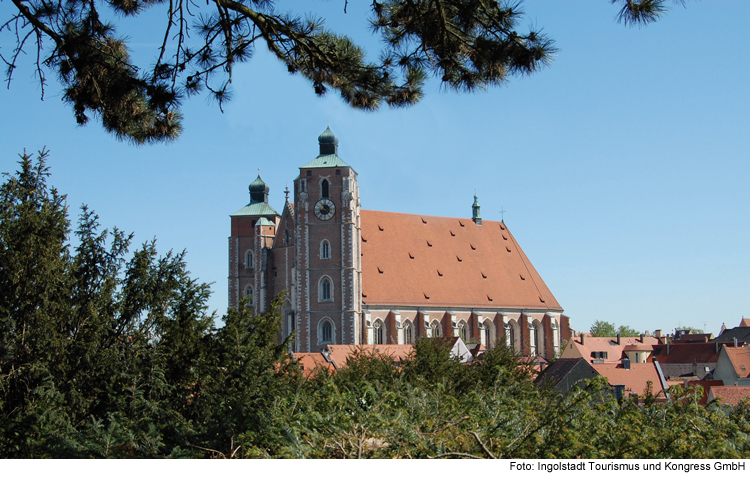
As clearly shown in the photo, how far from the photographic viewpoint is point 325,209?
155 feet

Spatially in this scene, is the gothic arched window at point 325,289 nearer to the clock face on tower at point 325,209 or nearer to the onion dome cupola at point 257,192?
the clock face on tower at point 325,209

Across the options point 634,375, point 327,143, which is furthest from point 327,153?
point 634,375

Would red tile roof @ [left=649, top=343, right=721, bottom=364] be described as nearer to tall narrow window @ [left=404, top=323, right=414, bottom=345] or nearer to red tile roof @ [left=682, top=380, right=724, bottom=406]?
tall narrow window @ [left=404, top=323, right=414, bottom=345]

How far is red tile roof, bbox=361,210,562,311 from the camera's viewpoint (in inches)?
2008

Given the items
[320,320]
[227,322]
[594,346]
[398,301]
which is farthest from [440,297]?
[227,322]

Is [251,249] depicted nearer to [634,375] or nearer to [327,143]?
[327,143]

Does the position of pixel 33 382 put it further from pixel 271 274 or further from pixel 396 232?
pixel 396 232

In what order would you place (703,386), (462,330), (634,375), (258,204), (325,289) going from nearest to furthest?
(703,386), (634,375), (325,289), (462,330), (258,204)

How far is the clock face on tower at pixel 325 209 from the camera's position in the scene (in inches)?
1859

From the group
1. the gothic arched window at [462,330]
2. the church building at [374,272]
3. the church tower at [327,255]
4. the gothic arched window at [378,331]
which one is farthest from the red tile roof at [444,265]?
the church tower at [327,255]

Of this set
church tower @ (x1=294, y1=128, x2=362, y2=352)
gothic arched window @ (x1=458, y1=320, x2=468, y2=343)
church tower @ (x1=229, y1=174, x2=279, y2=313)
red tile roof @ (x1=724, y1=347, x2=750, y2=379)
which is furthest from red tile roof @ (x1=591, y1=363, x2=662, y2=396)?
church tower @ (x1=229, y1=174, x2=279, y2=313)

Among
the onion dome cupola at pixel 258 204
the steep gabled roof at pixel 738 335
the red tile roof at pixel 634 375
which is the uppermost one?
the onion dome cupola at pixel 258 204

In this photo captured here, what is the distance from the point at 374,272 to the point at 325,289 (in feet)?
17.5

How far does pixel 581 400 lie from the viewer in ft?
17.7
